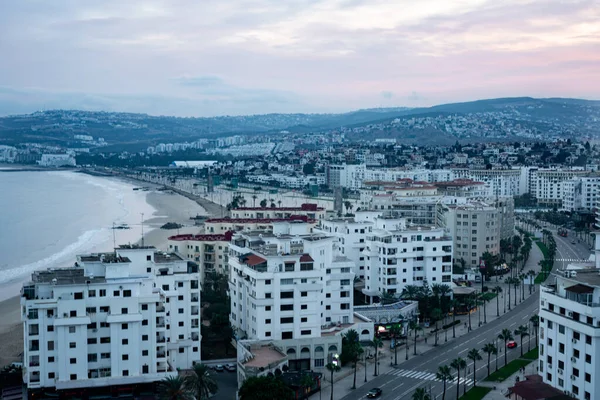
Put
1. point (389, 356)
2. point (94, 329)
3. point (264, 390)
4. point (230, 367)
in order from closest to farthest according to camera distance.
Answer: point (264, 390) < point (94, 329) < point (230, 367) < point (389, 356)

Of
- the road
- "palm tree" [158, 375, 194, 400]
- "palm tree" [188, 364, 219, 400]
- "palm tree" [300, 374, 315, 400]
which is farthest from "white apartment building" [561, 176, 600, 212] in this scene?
"palm tree" [158, 375, 194, 400]

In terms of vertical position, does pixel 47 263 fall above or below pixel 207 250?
below

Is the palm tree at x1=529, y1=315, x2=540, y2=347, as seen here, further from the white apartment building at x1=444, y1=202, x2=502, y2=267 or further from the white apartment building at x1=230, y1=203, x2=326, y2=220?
the white apartment building at x1=230, y1=203, x2=326, y2=220

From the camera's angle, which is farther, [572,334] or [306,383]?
[306,383]

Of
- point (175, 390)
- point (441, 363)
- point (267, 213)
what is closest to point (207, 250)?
point (267, 213)

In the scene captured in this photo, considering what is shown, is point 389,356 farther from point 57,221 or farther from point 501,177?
point 501,177

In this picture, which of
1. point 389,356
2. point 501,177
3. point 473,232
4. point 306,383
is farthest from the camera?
point 501,177

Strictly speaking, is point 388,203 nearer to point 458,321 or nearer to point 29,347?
point 458,321

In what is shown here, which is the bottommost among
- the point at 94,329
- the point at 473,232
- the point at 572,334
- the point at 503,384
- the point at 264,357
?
the point at 503,384
